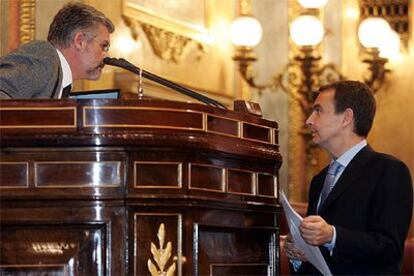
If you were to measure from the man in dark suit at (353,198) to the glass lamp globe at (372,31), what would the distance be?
6.17 metres

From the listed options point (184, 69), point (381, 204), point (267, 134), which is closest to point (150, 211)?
point (267, 134)

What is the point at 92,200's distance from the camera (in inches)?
161

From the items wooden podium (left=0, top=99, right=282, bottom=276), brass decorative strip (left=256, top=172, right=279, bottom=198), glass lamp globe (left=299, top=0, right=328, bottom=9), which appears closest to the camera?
wooden podium (left=0, top=99, right=282, bottom=276)

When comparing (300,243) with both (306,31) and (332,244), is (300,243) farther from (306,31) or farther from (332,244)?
(306,31)

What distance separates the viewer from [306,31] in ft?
36.6

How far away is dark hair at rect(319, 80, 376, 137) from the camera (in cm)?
519

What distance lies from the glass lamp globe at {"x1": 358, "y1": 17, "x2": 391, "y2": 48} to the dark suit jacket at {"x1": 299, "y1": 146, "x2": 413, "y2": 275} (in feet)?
21.0

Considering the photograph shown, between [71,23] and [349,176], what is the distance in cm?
125

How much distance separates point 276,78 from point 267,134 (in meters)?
7.52

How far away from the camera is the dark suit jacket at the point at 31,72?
4.46 metres

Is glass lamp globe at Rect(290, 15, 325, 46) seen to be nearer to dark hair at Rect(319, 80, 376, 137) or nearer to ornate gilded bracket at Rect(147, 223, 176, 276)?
dark hair at Rect(319, 80, 376, 137)

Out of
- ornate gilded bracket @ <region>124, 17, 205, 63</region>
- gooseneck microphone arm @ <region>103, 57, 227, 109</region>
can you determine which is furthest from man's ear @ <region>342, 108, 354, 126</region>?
ornate gilded bracket @ <region>124, 17, 205, 63</region>

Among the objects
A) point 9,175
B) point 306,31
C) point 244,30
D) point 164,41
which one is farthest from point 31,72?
point 306,31

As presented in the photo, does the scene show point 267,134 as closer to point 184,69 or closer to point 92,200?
point 92,200
